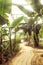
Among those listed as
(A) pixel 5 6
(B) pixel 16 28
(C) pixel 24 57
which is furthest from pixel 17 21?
(C) pixel 24 57

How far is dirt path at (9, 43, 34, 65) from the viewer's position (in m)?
1.75

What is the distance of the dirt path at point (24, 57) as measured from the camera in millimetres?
1746

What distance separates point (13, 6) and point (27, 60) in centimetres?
53

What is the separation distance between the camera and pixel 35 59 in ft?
5.72

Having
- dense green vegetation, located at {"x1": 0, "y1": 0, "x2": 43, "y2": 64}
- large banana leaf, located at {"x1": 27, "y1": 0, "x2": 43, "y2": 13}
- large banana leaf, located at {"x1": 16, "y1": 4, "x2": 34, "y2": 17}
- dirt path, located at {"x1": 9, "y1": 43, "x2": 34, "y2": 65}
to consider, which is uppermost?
large banana leaf, located at {"x1": 27, "y1": 0, "x2": 43, "y2": 13}

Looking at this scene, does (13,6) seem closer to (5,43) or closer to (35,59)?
(5,43)

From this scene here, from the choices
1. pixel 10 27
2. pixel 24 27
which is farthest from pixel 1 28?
pixel 24 27

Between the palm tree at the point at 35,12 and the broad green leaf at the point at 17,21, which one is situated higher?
the palm tree at the point at 35,12

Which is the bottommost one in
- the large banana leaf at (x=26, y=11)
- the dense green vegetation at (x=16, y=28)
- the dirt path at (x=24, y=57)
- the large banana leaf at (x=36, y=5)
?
the dirt path at (x=24, y=57)

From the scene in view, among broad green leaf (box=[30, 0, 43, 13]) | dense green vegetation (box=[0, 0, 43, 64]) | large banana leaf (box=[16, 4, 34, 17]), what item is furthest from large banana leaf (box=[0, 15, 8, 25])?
broad green leaf (box=[30, 0, 43, 13])

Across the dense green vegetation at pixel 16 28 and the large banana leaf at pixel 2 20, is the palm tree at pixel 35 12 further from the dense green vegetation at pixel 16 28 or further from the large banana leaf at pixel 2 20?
the large banana leaf at pixel 2 20

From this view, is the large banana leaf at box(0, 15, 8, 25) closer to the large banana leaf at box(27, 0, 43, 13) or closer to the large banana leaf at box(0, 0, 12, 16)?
the large banana leaf at box(0, 0, 12, 16)

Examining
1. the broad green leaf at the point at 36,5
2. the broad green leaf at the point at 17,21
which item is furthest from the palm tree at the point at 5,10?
the broad green leaf at the point at 36,5

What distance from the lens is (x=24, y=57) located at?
1.75 m
